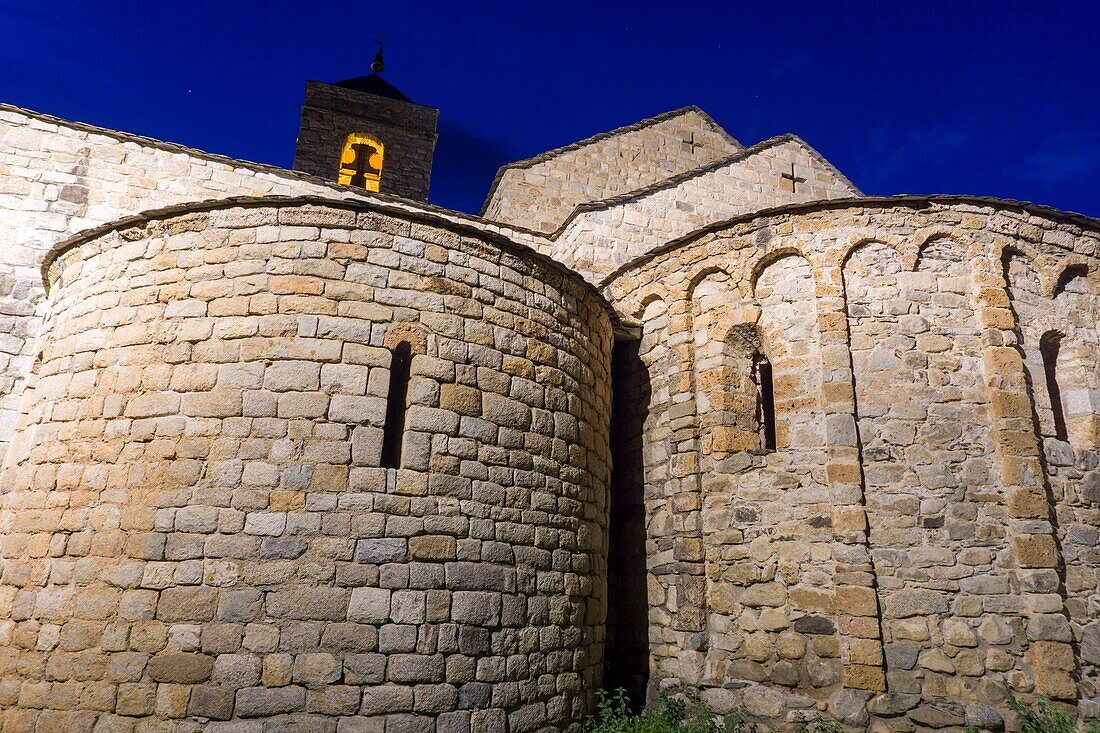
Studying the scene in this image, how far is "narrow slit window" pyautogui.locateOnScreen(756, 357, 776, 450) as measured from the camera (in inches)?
253

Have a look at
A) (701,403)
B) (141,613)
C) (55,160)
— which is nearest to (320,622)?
(141,613)

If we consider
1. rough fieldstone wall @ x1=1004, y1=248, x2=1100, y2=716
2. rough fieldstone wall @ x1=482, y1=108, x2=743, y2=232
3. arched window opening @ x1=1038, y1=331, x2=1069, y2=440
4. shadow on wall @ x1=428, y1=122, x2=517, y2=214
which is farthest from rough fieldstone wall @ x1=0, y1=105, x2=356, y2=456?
shadow on wall @ x1=428, y1=122, x2=517, y2=214

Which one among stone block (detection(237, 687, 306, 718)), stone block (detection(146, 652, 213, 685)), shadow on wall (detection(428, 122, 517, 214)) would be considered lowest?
stone block (detection(237, 687, 306, 718))

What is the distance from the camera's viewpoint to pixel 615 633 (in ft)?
22.1

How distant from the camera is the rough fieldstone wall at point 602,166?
11.3 metres

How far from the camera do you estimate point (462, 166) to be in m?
106

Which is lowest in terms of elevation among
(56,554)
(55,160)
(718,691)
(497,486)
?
(718,691)

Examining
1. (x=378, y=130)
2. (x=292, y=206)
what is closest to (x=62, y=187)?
(x=292, y=206)

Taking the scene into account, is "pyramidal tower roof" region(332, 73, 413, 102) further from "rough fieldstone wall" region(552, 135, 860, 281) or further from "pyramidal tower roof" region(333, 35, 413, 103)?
"rough fieldstone wall" region(552, 135, 860, 281)

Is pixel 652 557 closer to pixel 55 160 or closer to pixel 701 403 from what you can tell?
pixel 701 403

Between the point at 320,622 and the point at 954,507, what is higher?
the point at 954,507

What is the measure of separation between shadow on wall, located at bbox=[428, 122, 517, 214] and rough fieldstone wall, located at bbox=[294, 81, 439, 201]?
8695 centimetres

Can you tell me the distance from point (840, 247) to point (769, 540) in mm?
2936

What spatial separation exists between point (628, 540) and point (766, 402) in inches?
81.6
